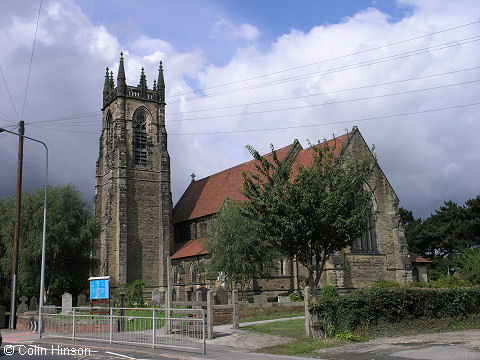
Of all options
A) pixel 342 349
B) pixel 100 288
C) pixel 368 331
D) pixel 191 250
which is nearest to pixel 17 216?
pixel 100 288

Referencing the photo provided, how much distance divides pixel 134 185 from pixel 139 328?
109 feet

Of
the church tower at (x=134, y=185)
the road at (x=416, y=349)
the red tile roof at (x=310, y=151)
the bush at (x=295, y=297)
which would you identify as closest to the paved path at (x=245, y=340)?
the road at (x=416, y=349)

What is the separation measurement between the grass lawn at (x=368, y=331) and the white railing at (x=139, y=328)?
88.3 inches

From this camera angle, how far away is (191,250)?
46.6 metres

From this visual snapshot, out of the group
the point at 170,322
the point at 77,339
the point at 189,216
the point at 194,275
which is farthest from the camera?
the point at 189,216

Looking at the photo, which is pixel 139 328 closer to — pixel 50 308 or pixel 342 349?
pixel 342 349

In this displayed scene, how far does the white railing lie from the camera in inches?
577

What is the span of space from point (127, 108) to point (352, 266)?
2791 cm

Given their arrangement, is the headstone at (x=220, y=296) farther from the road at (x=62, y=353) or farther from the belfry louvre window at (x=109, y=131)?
the belfry louvre window at (x=109, y=131)

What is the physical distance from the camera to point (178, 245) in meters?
52.3

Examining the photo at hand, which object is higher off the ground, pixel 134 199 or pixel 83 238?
pixel 134 199

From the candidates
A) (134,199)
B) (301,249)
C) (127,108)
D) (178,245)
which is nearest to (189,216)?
(178,245)

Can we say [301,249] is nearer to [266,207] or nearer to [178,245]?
[266,207]

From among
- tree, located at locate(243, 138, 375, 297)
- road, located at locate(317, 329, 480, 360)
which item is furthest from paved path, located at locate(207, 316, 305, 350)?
tree, located at locate(243, 138, 375, 297)
